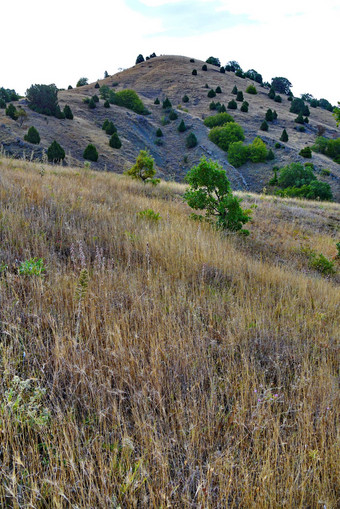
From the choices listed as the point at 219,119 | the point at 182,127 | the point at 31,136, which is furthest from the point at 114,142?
the point at 219,119

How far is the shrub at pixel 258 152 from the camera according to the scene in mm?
31781

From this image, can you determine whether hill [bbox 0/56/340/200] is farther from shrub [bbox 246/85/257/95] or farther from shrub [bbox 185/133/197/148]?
shrub [bbox 246/85/257/95]

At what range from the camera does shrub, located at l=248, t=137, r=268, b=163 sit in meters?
31.8

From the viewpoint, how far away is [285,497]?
1.44 meters

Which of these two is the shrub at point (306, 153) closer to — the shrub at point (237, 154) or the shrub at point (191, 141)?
the shrub at point (237, 154)

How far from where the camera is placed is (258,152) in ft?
104

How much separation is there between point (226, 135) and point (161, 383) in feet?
115

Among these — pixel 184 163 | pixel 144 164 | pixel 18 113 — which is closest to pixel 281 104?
pixel 184 163

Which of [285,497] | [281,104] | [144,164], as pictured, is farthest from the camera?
[281,104]

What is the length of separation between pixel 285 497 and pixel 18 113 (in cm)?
2706

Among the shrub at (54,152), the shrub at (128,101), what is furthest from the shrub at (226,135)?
the shrub at (54,152)

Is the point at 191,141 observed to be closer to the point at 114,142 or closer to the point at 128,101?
the point at 114,142

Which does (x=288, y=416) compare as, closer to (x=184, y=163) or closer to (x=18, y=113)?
(x=18, y=113)

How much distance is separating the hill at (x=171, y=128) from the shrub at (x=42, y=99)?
2.80ft
